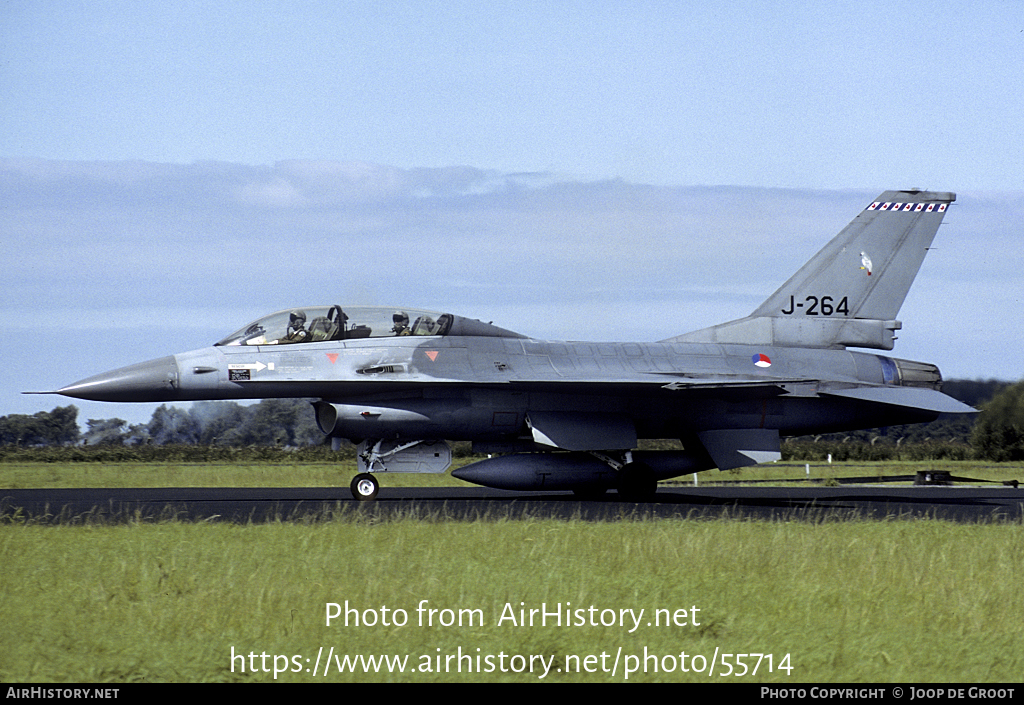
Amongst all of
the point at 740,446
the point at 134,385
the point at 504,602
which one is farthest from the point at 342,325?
the point at 504,602

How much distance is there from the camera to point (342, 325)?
18016 millimetres

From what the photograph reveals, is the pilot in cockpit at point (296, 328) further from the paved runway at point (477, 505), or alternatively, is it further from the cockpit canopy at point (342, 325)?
the paved runway at point (477, 505)

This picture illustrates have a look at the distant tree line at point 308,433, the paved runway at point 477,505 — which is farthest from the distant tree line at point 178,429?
the paved runway at point 477,505

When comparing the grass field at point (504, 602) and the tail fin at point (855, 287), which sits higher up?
the tail fin at point (855, 287)

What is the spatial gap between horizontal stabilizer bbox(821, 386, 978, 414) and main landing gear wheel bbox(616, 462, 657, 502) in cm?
382

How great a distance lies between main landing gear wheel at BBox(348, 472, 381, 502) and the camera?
17647 mm

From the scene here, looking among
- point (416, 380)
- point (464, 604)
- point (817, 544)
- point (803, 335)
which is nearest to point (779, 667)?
point (464, 604)

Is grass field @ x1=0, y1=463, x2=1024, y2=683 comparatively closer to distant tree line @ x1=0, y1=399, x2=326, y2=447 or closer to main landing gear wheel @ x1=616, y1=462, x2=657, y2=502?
main landing gear wheel @ x1=616, y1=462, x2=657, y2=502

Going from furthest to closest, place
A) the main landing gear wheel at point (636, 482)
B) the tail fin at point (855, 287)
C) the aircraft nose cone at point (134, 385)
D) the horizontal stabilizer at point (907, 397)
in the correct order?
1. the tail fin at point (855, 287)
2. the main landing gear wheel at point (636, 482)
3. the horizontal stabilizer at point (907, 397)
4. the aircraft nose cone at point (134, 385)

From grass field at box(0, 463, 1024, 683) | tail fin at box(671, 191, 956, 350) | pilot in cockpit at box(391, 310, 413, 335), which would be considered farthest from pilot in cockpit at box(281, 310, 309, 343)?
tail fin at box(671, 191, 956, 350)

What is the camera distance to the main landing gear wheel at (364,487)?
695 inches

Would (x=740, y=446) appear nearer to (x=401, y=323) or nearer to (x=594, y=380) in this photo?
(x=594, y=380)

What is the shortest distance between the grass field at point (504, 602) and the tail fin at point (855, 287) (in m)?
8.97

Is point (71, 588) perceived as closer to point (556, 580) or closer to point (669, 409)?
point (556, 580)
